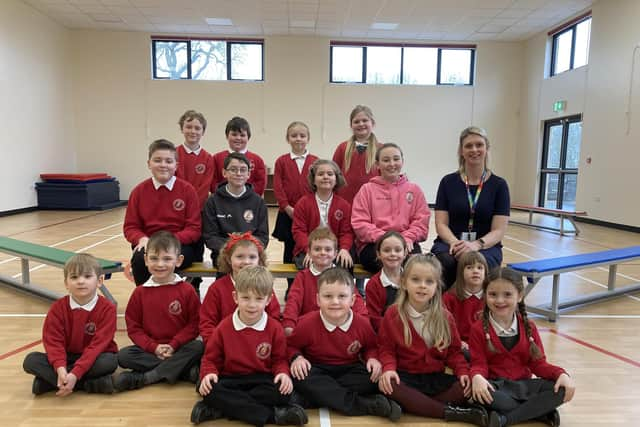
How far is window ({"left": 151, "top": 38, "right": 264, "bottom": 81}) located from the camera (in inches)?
429

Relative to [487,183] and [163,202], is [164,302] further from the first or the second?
[487,183]

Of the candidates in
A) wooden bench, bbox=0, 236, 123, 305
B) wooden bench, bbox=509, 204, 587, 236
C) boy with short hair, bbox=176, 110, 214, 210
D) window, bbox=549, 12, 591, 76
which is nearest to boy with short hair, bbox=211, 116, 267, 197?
boy with short hair, bbox=176, 110, 214, 210

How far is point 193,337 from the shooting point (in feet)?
7.57

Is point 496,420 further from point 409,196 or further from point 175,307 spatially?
point 175,307

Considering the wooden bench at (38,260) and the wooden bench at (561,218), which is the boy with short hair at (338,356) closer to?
the wooden bench at (38,260)

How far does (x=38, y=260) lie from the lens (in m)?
3.16

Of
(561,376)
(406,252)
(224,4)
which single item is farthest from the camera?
(224,4)

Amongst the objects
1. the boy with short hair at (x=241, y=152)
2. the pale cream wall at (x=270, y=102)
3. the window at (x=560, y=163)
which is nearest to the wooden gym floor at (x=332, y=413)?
the boy with short hair at (x=241, y=152)

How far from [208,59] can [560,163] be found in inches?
351

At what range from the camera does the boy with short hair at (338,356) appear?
Result: 6.28 ft

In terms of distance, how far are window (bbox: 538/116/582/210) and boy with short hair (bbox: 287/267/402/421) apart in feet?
29.6

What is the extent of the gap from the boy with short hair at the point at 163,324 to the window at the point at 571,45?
9.68 meters

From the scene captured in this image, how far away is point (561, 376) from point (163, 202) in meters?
2.46

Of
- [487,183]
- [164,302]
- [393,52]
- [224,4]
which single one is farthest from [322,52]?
[164,302]
